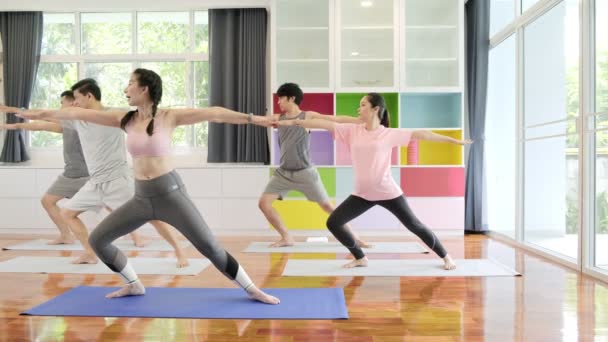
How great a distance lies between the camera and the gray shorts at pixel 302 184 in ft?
15.2

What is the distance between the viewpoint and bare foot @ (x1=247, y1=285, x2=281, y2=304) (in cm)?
276

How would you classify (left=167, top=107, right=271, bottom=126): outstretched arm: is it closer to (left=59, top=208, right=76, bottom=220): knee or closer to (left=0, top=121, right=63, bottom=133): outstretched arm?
(left=59, top=208, right=76, bottom=220): knee

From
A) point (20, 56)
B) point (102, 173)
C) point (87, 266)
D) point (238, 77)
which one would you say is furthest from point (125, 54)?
point (87, 266)

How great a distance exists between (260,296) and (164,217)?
2.10 ft

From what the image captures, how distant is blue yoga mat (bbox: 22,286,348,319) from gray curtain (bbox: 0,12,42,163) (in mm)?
4116

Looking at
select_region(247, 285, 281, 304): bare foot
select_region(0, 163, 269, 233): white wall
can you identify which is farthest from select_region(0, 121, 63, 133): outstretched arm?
select_region(247, 285, 281, 304): bare foot

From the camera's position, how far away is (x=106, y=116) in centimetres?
266

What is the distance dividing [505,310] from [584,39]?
85.3 inches

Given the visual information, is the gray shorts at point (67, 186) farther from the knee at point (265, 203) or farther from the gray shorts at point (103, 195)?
the knee at point (265, 203)

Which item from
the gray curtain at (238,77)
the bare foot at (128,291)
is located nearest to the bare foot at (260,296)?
the bare foot at (128,291)

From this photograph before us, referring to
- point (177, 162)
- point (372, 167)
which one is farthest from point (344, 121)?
point (177, 162)

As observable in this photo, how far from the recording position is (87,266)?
3.86m

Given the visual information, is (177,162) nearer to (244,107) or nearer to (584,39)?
(244,107)

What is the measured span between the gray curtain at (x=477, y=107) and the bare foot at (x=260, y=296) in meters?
3.65
